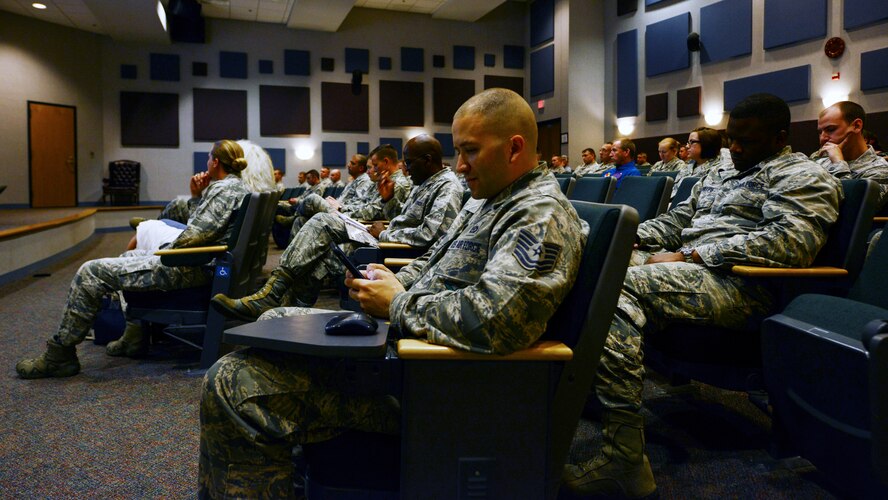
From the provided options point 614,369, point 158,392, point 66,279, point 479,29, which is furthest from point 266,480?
point 479,29

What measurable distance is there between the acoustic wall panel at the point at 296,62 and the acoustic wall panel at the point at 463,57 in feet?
9.81

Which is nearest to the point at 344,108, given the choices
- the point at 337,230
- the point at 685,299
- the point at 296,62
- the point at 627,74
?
the point at 296,62

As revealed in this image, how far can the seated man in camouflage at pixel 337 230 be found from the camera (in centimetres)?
320

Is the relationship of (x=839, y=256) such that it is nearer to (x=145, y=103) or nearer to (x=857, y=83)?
(x=857, y=83)

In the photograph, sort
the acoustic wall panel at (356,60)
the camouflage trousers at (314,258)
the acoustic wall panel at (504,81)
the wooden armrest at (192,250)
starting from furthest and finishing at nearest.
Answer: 1. the acoustic wall panel at (504,81)
2. the acoustic wall panel at (356,60)
3. the camouflage trousers at (314,258)
4. the wooden armrest at (192,250)

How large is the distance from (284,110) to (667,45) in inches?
284

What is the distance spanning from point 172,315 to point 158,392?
0.37 meters

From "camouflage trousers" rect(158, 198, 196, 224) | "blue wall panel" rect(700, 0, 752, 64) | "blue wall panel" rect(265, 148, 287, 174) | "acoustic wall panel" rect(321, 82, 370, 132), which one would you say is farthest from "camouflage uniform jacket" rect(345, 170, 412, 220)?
"acoustic wall panel" rect(321, 82, 370, 132)

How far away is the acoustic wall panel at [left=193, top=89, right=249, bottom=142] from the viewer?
12547 millimetres

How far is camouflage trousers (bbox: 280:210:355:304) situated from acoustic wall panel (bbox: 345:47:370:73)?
33.4 feet

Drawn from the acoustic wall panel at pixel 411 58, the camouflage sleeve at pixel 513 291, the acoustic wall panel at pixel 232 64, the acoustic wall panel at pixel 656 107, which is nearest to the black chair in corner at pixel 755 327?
the camouflage sleeve at pixel 513 291

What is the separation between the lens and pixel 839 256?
194cm

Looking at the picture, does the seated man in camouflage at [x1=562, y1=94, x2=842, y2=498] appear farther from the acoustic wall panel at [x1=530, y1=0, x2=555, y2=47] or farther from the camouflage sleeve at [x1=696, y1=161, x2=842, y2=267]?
the acoustic wall panel at [x1=530, y1=0, x2=555, y2=47]

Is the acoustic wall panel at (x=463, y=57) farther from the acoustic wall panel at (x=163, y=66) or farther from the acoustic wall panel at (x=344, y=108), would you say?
the acoustic wall panel at (x=163, y=66)
